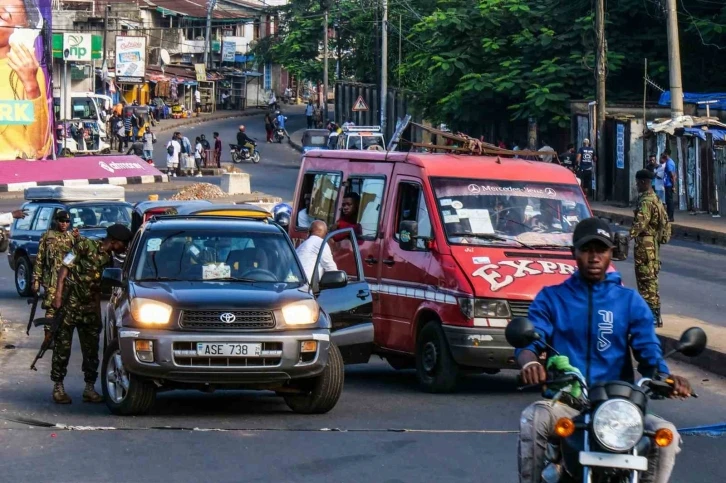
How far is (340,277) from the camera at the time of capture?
10.5 meters

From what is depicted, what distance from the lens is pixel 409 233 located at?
11.9m

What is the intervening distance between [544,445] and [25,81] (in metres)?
45.4

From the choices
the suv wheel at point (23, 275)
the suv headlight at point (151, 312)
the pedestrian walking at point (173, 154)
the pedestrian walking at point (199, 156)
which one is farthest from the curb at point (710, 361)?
the pedestrian walking at point (199, 156)

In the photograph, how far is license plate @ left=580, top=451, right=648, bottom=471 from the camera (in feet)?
15.9

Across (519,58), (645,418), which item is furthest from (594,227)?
(519,58)

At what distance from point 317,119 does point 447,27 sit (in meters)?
35.8

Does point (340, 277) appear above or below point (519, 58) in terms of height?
below

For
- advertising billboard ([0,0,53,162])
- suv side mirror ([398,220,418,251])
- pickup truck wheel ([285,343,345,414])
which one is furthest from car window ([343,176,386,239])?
advertising billboard ([0,0,53,162])

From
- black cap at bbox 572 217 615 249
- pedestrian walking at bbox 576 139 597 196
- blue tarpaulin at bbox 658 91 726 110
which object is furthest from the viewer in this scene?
pedestrian walking at bbox 576 139 597 196

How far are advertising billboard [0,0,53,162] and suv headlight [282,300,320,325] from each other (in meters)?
40.1

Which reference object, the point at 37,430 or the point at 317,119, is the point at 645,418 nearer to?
the point at 37,430

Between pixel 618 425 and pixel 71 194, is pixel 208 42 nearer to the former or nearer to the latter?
pixel 71 194

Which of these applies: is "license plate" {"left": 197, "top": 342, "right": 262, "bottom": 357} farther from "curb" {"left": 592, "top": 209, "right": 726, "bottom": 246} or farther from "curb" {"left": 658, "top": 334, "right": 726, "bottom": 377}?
"curb" {"left": 592, "top": 209, "right": 726, "bottom": 246}

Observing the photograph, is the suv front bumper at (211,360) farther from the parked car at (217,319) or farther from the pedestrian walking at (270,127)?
the pedestrian walking at (270,127)
